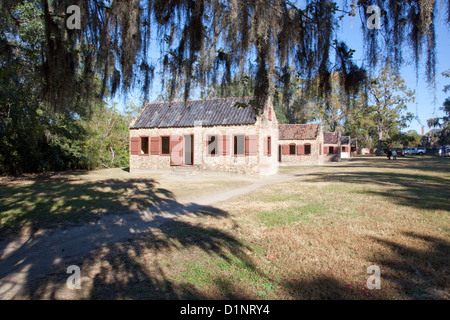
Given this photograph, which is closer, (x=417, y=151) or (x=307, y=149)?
(x=307, y=149)

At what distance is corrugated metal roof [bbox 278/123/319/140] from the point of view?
30250 millimetres

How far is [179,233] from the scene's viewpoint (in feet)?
17.9

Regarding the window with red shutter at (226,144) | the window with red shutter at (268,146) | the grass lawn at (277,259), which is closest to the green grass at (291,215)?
the grass lawn at (277,259)

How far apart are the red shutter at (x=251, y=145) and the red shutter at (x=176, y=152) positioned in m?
4.76

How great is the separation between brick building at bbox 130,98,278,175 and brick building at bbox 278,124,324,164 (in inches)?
414

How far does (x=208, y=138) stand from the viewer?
1781 cm

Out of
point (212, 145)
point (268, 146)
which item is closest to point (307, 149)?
point (268, 146)

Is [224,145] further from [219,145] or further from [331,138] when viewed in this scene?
[331,138]

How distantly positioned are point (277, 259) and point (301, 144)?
27788 mm

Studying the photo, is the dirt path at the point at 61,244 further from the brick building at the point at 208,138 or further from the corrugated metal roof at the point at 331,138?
the corrugated metal roof at the point at 331,138

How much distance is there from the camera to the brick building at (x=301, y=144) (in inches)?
1190

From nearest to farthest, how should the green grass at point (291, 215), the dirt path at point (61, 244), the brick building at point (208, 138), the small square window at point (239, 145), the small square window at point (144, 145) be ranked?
the dirt path at point (61, 244) → the green grass at point (291, 215) → the brick building at point (208, 138) → the small square window at point (239, 145) → the small square window at point (144, 145)
